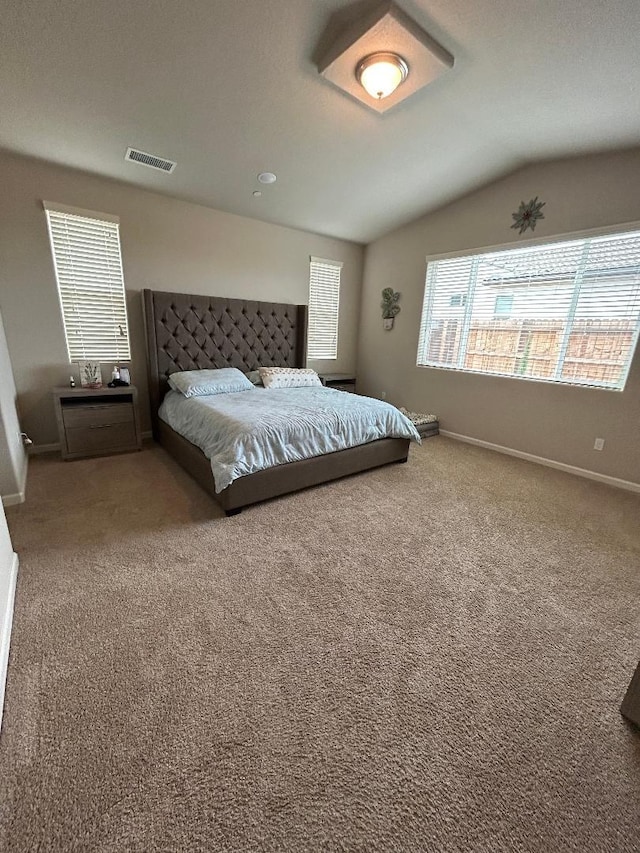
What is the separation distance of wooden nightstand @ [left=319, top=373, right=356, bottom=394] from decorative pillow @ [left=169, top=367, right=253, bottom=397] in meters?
1.46

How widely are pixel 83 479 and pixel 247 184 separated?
10.3ft

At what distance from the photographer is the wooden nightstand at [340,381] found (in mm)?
4937

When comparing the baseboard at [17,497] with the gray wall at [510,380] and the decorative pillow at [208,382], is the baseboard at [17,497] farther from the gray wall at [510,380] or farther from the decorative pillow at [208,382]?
the gray wall at [510,380]

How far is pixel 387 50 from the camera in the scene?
202 centimetres

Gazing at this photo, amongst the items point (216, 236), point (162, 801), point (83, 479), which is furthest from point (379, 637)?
point (216, 236)

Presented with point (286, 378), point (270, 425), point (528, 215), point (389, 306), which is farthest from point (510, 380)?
point (270, 425)

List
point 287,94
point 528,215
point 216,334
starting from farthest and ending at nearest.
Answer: point 216,334
point 528,215
point 287,94

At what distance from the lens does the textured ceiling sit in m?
1.83

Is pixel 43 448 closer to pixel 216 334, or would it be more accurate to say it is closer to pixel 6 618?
pixel 216 334

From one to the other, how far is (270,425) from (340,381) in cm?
284

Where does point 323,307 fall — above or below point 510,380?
above

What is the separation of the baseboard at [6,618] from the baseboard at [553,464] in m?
4.24

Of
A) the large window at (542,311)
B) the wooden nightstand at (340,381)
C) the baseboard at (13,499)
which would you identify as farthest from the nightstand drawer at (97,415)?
the large window at (542,311)

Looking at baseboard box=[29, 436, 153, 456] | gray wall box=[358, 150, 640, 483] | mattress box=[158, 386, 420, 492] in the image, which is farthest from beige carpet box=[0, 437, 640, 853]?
gray wall box=[358, 150, 640, 483]
